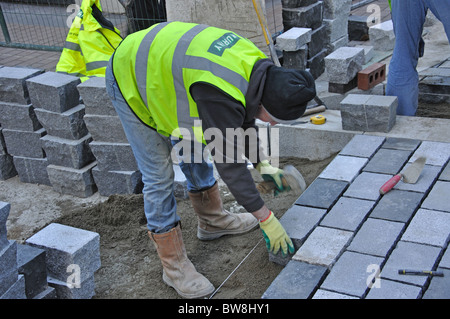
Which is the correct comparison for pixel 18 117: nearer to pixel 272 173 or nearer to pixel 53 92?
pixel 53 92

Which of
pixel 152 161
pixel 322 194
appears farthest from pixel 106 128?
pixel 322 194

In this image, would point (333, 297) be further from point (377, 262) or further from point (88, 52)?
point (88, 52)

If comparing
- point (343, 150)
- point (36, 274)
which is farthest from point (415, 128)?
point (36, 274)

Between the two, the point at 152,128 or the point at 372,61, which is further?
the point at 372,61

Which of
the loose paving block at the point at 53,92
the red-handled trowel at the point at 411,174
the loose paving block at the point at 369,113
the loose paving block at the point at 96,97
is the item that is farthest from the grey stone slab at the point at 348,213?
the loose paving block at the point at 53,92

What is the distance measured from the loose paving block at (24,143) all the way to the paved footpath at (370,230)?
2.78 m

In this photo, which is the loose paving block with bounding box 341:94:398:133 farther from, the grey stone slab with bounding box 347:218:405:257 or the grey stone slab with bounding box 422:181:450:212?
the grey stone slab with bounding box 347:218:405:257

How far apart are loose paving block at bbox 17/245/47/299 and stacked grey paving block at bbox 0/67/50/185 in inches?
86.6

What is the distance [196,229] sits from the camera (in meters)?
4.64

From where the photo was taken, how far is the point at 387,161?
14.7ft

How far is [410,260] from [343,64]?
2.86m
